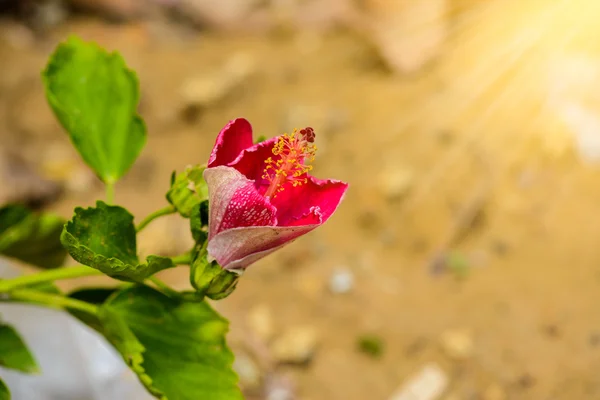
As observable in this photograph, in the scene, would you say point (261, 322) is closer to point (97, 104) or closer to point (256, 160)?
point (97, 104)

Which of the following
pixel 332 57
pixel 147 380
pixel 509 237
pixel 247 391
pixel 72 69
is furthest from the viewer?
pixel 332 57

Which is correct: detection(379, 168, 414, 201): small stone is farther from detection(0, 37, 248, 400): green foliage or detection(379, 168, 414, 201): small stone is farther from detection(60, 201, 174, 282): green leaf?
detection(60, 201, 174, 282): green leaf

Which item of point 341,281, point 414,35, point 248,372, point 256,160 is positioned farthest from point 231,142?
point 414,35

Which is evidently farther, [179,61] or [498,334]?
[179,61]

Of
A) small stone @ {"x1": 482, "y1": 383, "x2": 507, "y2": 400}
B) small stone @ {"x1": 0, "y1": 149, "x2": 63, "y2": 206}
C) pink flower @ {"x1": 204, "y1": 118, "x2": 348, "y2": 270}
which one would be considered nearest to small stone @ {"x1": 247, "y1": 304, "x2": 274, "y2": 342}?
small stone @ {"x1": 482, "y1": 383, "x2": 507, "y2": 400}

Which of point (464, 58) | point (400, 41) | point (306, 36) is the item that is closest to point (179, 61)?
point (306, 36)

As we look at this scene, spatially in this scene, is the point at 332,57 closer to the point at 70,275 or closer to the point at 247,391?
the point at 247,391

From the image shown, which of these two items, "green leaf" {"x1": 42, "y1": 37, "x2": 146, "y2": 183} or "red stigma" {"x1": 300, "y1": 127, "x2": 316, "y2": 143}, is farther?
"green leaf" {"x1": 42, "y1": 37, "x2": 146, "y2": 183}

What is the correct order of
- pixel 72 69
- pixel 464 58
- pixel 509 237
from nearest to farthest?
pixel 72 69
pixel 509 237
pixel 464 58
